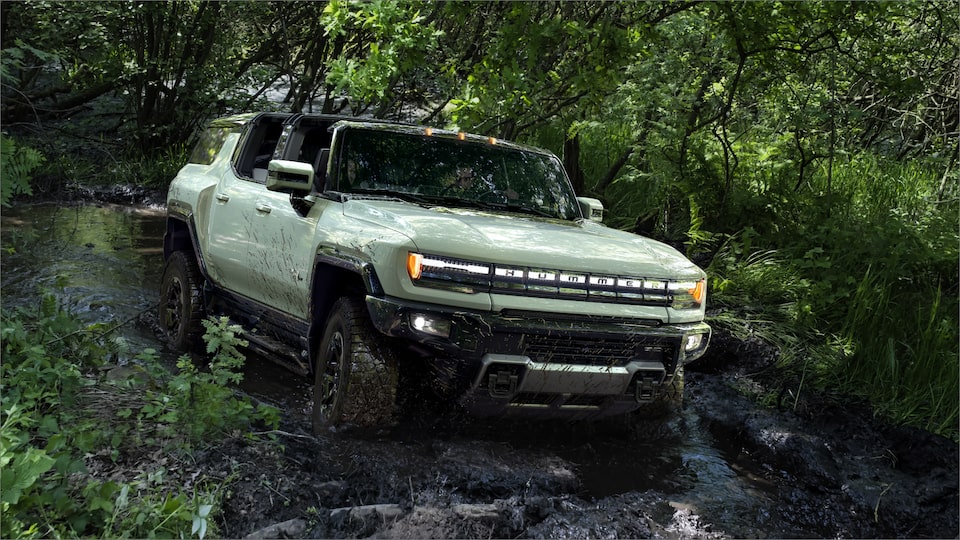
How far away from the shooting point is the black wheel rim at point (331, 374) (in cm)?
509

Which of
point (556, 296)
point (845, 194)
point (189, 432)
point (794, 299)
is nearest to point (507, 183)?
point (556, 296)

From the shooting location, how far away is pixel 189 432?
4.54 meters

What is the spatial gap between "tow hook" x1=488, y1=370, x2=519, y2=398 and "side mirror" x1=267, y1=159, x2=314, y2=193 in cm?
157

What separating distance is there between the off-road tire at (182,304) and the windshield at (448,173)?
6.39ft

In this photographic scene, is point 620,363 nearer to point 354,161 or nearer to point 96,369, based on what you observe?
point 354,161

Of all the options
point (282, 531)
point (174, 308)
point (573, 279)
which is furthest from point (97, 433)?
point (174, 308)

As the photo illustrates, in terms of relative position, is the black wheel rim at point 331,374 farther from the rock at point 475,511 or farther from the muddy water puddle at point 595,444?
the rock at point 475,511

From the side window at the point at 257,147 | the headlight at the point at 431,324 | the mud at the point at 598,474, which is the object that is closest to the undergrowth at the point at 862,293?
the mud at the point at 598,474

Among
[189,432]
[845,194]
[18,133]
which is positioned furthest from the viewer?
[18,133]

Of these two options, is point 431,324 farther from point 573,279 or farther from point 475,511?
point 475,511

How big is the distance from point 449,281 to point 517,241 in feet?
1.47

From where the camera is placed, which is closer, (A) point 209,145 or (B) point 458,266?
(B) point 458,266

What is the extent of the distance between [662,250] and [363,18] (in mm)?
4359

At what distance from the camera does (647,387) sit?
494cm
